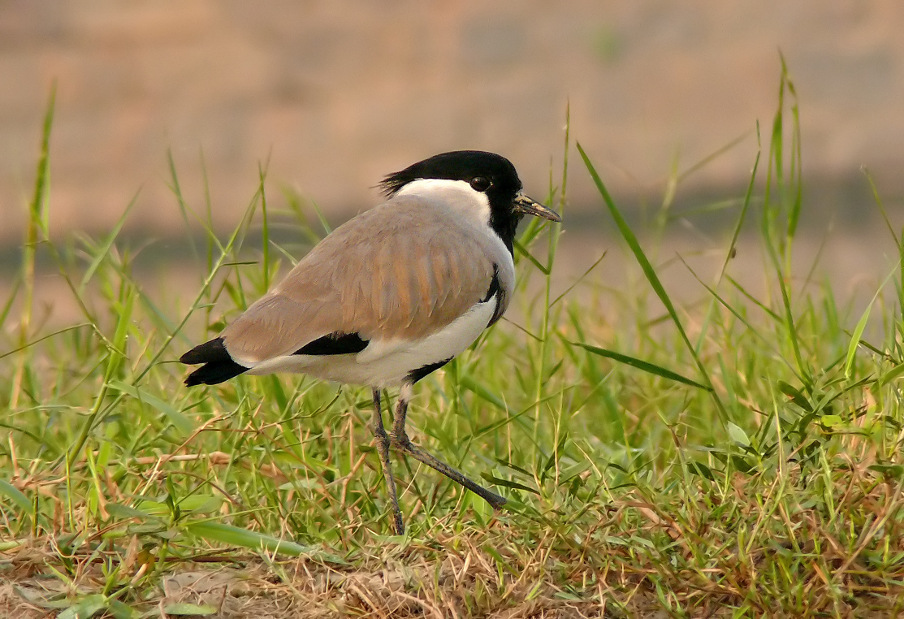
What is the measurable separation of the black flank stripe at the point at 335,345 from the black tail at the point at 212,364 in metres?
0.17

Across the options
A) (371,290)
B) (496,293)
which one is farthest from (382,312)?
(496,293)

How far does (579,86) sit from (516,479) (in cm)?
562

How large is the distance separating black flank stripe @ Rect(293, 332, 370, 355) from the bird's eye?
2.36 ft

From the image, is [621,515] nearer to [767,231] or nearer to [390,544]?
[390,544]

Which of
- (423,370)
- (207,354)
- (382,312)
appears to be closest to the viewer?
(207,354)

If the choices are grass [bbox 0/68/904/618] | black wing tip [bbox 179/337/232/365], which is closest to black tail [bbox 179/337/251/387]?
black wing tip [bbox 179/337/232/365]

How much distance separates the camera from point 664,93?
→ 28.7ft

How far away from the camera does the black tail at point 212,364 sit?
3199 millimetres

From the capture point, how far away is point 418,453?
11.6 feet

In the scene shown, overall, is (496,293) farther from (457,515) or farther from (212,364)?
(212,364)

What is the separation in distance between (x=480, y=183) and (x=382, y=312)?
667mm

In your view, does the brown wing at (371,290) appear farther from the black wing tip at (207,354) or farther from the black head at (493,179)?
the black head at (493,179)

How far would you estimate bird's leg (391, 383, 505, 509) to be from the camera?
3320 millimetres

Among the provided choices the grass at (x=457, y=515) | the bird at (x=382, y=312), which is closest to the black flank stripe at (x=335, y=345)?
the bird at (x=382, y=312)
